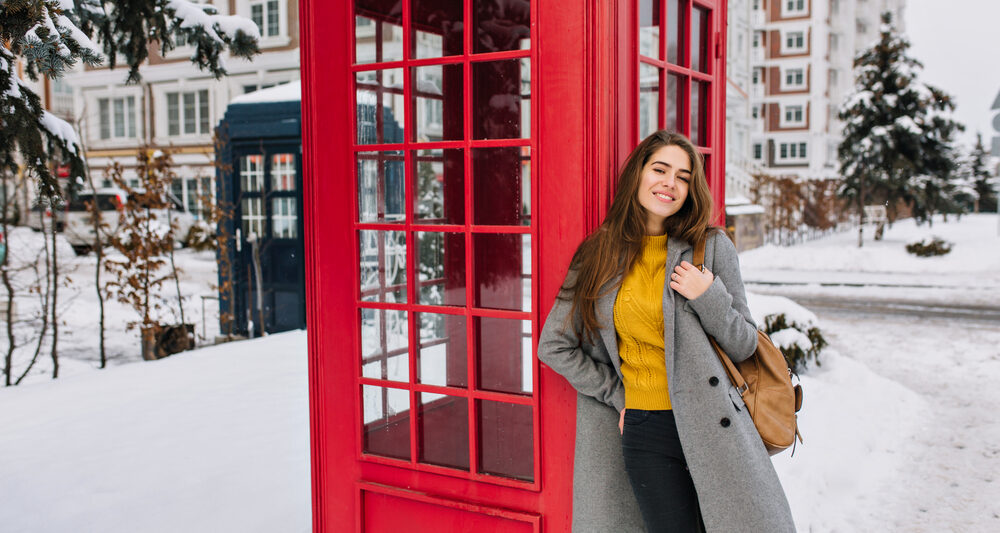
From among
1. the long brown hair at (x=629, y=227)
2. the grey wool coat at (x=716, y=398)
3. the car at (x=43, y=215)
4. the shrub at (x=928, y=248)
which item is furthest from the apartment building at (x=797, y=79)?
the grey wool coat at (x=716, y=398)

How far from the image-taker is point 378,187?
3.22 meters

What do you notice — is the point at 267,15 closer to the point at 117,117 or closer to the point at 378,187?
the point at 117,117

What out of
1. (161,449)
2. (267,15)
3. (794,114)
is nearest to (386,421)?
(161,449)

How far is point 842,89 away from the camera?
48.9 meters

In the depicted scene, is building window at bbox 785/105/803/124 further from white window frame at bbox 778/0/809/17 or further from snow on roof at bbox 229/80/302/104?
snow on roof at bbox 229/80/302/104

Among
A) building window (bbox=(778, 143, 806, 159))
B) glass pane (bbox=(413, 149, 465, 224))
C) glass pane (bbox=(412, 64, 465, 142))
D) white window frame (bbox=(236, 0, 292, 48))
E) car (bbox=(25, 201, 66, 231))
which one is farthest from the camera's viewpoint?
building window (bbox=(778, 143, 806, 159))

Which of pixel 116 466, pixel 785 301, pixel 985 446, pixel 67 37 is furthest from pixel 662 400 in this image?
pixel 785 301

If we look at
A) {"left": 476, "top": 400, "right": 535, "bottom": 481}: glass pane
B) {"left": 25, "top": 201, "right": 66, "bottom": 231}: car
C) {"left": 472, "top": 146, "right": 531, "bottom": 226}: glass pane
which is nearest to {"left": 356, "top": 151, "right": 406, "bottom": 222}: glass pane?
{"left": 472, "top": 146, "right": 531, "bottom": 226}: glass pane

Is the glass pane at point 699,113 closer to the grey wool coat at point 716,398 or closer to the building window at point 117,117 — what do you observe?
the grey wool coat at point 716,398

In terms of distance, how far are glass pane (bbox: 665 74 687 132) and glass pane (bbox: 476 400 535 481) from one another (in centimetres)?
125

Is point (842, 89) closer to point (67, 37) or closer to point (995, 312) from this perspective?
point (995, 312)

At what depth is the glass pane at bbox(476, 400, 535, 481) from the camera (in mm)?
2918

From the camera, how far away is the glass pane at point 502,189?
3197 millimetres

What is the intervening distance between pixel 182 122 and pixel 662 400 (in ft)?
95.1
